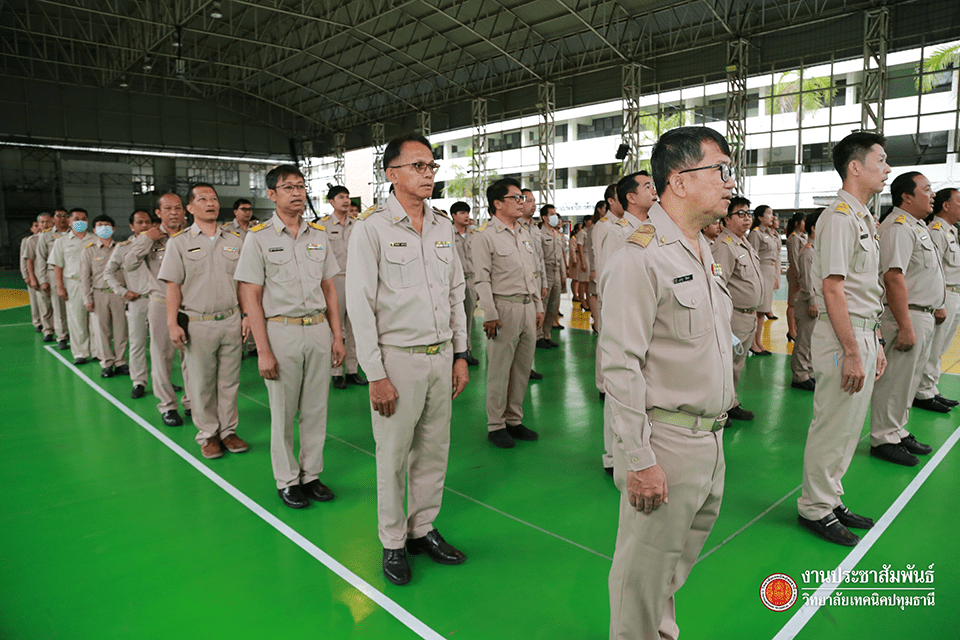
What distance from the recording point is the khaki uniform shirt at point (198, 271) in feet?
14.0

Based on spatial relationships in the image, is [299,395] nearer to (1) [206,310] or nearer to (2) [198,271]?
(1) [206,310]

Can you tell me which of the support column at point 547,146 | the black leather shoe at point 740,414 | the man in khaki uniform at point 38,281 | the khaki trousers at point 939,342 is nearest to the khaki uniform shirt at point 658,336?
the black leather shoe at point 740,414

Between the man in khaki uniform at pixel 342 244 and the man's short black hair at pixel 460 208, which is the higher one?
the man's short black hair at pixel 460 208

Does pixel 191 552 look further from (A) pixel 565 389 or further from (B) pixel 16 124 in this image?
(B) pixel 16 124

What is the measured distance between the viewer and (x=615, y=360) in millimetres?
1740

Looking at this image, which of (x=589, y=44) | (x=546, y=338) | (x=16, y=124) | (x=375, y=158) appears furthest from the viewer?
(x=375, y=158)

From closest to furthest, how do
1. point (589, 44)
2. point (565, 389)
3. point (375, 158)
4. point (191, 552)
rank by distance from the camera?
point (191, 552), point (565, 389), point (589, 44), point (375, 158)

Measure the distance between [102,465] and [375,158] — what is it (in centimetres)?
2120

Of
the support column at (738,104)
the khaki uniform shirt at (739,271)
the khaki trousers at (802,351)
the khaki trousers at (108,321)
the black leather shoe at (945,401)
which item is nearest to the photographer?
the khaki uniform shirt at (739,271)

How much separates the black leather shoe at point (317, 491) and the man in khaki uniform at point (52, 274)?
22.6 feet

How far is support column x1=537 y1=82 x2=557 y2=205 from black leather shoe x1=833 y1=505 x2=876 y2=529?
50.5 ft

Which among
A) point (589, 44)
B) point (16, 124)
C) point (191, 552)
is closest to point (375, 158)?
point (589, 44)

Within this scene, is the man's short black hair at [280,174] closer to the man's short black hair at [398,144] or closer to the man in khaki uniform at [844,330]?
the man's short black hair at [398,144]

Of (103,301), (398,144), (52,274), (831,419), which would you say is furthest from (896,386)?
(52,274)
